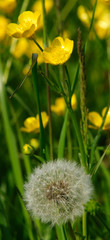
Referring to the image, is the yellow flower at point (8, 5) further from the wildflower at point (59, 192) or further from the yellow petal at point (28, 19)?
the wildflower at point (59, 192)

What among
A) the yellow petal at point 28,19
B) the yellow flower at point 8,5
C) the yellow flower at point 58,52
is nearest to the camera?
the yellow flower at point 58,52

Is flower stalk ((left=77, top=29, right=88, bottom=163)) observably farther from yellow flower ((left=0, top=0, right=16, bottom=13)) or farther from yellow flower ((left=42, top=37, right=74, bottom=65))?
yellow flower ((left=0, top=0, right=16, bottom=13))

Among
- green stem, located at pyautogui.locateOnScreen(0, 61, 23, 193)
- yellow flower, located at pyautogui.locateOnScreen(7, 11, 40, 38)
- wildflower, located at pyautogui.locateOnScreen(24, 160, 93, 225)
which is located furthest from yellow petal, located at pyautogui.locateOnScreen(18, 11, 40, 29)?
wildflower, located at pyautogui.locateOnScreen(24, 160, 93, 225)

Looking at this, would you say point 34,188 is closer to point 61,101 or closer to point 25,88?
point 61,101

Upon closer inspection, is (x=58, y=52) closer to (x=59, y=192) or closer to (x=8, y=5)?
(x=59, y=192)

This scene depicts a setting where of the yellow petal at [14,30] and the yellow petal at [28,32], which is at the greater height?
the yellow petal at [14,30]

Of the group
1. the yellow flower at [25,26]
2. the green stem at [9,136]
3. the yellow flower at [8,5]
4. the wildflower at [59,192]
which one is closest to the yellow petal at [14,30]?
→ the yellow flower at [25,26]
